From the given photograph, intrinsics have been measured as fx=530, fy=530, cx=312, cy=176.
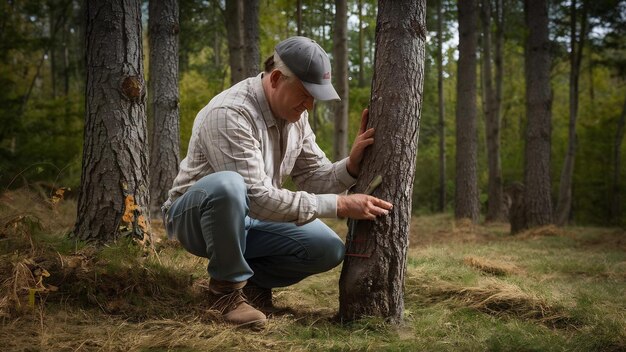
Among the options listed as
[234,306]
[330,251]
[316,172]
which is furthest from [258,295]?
[316,172]

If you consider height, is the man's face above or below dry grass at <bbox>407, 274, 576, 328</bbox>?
above

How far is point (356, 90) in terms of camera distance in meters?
14.8

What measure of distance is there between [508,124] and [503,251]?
1839 cm

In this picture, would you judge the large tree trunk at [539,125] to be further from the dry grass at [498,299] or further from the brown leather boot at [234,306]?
the brown leather boot at [234,306]

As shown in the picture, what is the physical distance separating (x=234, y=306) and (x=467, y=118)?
30.2 ft

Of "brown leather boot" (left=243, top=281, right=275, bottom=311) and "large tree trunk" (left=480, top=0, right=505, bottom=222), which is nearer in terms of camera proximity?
"brown leather boot" (left=243, top=281, right=275, bottom=311)

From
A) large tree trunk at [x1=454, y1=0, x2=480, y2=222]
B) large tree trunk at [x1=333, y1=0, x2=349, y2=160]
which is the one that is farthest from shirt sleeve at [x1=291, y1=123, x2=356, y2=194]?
large tree trunk at [x1=454, y1=0, x2=480, y2=222]

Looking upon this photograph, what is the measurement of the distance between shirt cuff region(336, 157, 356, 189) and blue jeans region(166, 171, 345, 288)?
0.30m

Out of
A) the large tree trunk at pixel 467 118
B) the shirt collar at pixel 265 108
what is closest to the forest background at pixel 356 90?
the large tree trunk at pixel 467 118

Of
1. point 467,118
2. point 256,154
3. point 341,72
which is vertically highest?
point 341,72

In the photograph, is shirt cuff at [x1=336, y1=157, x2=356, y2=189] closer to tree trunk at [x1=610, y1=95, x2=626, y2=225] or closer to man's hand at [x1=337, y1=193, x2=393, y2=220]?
man's hand at [x1=337, y1=193, x2=393, y2=220]

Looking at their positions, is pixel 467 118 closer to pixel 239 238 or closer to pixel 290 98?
pixel 290 98

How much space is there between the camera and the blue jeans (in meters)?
2.69

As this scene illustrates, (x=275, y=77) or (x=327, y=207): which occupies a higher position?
(x=275, y=77)
